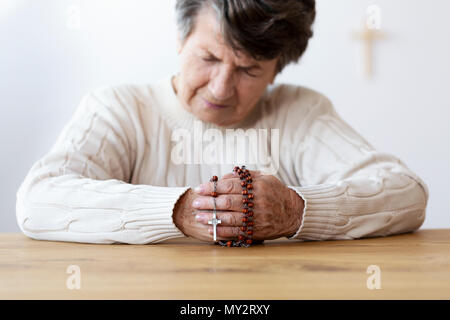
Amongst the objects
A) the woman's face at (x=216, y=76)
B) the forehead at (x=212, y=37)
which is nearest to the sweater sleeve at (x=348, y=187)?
the woman's face at (x=216, y=76)

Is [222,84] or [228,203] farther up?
[222,84]

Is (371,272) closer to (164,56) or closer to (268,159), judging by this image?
(268,159)

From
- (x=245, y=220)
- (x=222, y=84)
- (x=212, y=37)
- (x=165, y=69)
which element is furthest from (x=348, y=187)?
(x=165, y=69)

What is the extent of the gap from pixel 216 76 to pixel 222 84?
35 millimetres

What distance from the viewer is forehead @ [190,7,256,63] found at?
4.87ft

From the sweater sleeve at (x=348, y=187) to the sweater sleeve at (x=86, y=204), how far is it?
0.34 meters

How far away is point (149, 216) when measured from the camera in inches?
45.8

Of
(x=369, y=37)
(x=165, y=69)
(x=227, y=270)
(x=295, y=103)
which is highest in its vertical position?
(x=369, y=37)

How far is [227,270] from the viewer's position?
0.90m

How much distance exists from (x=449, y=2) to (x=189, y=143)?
2.19 metres

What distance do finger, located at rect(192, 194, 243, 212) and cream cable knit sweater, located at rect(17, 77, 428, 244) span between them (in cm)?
7

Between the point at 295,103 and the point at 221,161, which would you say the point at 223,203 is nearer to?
the point at 221,161

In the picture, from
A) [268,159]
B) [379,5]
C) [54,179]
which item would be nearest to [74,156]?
[54,179]

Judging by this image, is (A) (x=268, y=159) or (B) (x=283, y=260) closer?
(B) (x=283, y=260)
